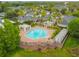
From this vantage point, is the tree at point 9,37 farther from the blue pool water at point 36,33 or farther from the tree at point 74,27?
the tree at point 74,27

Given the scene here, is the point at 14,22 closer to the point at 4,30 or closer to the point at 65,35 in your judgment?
the point at 4,30

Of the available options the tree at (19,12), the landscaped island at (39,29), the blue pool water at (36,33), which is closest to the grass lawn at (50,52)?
the landscaped island at (39,29)

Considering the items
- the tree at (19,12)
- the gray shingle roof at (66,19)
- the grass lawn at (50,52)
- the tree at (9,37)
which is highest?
the tree at (19,12)

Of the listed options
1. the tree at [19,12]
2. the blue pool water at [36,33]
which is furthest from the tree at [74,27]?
the tree at [19,12]

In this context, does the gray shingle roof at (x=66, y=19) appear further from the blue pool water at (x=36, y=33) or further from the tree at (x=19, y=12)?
the tree at (x=19, y=12)

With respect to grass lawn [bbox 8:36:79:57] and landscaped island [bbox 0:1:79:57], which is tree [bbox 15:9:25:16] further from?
grass lawn [bbox 8:36:79:57]

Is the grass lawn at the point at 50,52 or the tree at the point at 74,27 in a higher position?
the tree at the point at 74,27

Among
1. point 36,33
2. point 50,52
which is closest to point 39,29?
point 36,33
